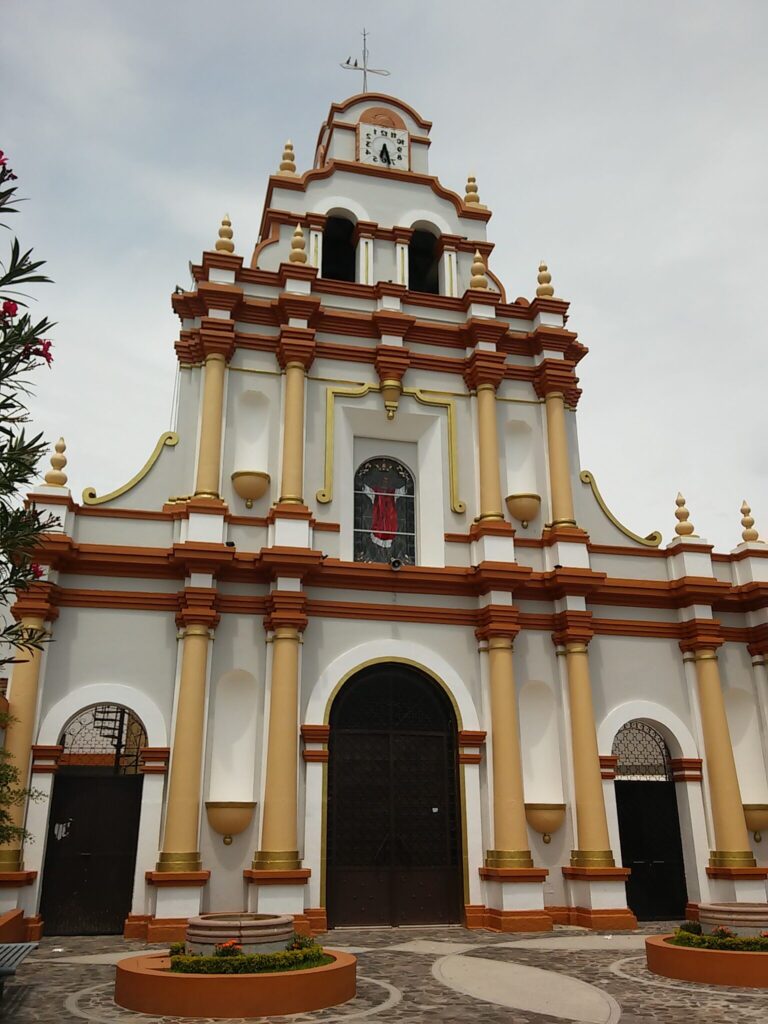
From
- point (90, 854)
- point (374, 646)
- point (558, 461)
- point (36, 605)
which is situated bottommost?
point (90, 854)

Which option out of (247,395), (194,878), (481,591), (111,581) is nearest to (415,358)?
(247,395)

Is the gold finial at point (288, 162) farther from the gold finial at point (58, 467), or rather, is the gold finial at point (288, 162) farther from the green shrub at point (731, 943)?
the green shrub at point (731, 943)

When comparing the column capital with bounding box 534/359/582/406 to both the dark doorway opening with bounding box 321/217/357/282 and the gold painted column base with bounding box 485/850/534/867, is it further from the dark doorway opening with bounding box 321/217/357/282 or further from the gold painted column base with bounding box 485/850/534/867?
the gold painted column base with bounding box 485/850/534/867

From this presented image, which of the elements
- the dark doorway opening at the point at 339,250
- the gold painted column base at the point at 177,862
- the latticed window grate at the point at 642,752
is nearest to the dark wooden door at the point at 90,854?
the gold painted column base at the point at 177,862

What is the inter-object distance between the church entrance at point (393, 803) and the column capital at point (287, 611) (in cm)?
144

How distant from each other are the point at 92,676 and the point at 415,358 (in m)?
8.29

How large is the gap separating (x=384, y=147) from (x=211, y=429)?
27.5ft

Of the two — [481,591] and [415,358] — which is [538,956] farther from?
[415,358]

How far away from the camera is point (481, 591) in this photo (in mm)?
15758

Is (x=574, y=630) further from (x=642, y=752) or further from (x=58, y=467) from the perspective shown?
(x=58, y=467)

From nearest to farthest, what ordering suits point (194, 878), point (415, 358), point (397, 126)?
point (194, 878)
point (415, 358)
point (397, 126)

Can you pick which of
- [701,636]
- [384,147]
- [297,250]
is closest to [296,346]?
[297,250]

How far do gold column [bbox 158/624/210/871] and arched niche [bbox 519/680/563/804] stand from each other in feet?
17.9

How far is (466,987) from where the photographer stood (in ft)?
30.3
